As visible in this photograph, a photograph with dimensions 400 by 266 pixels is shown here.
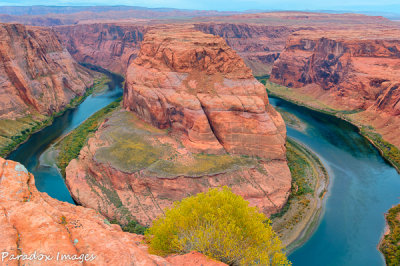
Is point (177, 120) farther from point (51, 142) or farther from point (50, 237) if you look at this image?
point (50, 237)

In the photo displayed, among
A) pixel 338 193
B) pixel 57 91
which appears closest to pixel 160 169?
pixel 338 193

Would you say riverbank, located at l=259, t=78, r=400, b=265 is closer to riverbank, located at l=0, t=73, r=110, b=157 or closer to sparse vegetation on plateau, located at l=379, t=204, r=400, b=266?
sparse vegetation on plateau, located at l=379, t=204, r=400, b=266

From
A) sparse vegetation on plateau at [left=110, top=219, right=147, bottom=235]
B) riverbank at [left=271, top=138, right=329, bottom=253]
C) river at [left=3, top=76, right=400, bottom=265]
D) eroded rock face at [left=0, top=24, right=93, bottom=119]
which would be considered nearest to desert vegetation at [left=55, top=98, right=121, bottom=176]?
river at [left=3, top=76, right=400, bottom=265]

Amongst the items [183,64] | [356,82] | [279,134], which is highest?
[183,64]

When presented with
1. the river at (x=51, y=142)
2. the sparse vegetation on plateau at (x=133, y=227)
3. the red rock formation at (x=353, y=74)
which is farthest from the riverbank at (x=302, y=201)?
the river at (x=51, y=142)

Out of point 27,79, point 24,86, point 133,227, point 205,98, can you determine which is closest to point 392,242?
point 133,227

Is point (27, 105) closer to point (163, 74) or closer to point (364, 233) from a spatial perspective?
point (163, 74)

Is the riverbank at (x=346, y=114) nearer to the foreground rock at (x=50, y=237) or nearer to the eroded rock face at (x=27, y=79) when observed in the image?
the foreground rock at (x=50, y=237)
